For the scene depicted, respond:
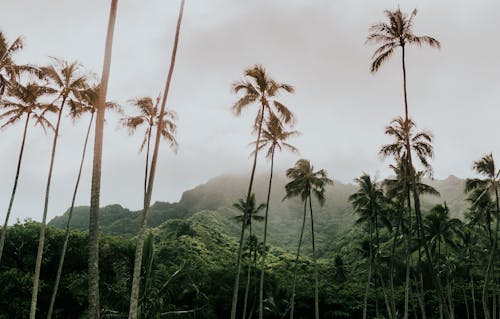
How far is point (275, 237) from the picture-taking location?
10612 centimetres

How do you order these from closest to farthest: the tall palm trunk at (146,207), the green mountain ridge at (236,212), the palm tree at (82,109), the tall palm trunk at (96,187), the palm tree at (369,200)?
1. the tall palm trunk at (96,187)
2. the tall palm trunk at (146,207)
3. the palm tree at (82,109)
4. the palm tree at (369,200)
5. the green mountain ridge at (236,212)

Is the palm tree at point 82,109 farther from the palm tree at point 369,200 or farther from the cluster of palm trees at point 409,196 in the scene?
the palm tree at point 369,200

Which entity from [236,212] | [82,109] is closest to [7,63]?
[82,109]

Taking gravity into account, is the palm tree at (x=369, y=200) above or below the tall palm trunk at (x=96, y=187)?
above

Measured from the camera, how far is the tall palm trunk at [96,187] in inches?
374

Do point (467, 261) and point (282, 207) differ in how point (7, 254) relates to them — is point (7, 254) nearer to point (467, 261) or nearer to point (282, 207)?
point (467, 261)

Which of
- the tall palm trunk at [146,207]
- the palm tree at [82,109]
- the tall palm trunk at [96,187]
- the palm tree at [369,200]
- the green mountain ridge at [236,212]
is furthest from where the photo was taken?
the green mountain ridge at [236,212]

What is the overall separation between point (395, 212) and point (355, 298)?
13.7 metres

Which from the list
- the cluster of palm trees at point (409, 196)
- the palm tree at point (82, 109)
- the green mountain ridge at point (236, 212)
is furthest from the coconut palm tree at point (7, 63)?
the green mountain ridge at point (236, 212)

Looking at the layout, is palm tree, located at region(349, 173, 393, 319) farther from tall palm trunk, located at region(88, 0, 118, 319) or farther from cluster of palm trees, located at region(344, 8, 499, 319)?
tall palm trunk, located at region(88, 0, 118, 319)

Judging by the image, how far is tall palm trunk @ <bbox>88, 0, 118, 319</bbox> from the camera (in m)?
9.49

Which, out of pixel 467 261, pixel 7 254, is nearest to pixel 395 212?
pixel 467 261

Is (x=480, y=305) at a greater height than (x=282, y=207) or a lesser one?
lesser

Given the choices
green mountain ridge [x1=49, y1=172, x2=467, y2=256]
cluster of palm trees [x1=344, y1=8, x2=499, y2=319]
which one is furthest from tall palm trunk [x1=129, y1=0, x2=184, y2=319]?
green mountain ridge [x1=49, y1=172, x2=467, y2=256]
